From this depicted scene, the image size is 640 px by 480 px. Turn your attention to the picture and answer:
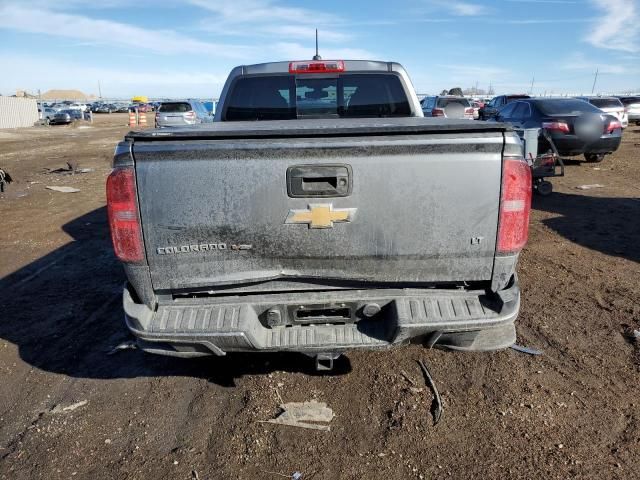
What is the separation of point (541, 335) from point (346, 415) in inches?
74.7

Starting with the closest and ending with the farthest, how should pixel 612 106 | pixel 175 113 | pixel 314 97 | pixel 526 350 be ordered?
pixel 526 350, pixel 314 97, pixel 612 106, pixel 175 113

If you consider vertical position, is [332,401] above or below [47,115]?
below

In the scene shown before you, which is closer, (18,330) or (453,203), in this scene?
(453,203)

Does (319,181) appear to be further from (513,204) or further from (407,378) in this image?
(407,378)

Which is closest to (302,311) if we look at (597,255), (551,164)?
(597,255)

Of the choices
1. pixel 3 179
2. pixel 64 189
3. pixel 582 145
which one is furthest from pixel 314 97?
pixel 3 179

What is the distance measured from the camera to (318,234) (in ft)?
8.29

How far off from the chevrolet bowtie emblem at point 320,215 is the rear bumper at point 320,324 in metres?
0.44

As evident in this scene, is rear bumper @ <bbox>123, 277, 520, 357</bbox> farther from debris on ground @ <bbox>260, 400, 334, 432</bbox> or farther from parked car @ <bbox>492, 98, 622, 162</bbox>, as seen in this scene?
parked car @ <bbox>492, 98, 622, 162</bbox>

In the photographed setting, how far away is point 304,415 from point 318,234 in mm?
1248

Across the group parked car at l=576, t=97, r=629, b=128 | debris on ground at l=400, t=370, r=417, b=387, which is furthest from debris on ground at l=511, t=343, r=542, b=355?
parked car at l=576, t=97, r=629, b=128

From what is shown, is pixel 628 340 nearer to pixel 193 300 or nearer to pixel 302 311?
pixel 302 311

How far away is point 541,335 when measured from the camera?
3.89 metres

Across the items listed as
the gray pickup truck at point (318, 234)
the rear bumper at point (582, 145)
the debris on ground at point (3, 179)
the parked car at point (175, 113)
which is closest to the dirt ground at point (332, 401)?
the gray pickup truck at point (318, 234)
